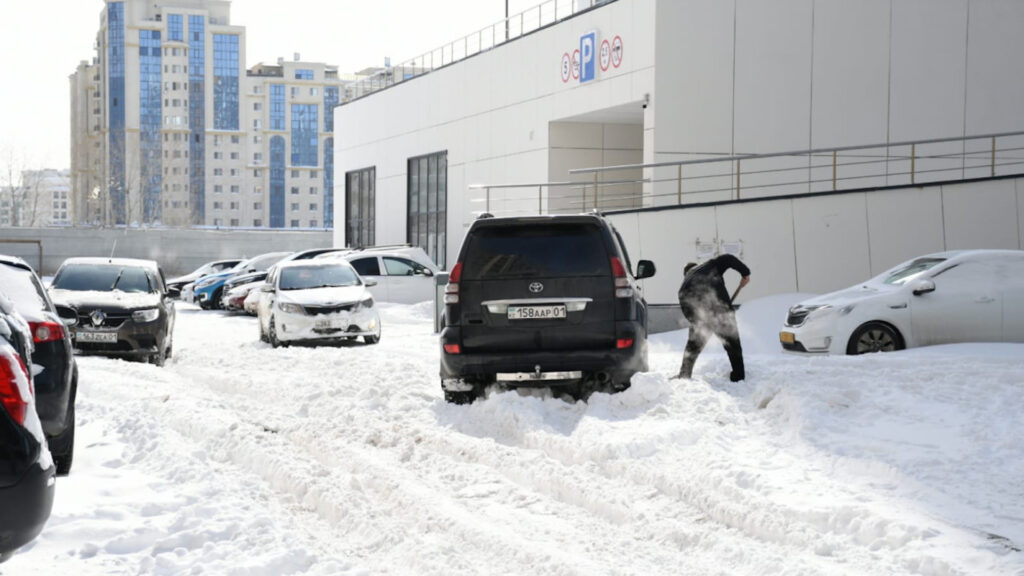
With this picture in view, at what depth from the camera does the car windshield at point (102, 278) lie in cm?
1661

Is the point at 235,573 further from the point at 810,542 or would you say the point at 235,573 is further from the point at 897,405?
the point at 897,405

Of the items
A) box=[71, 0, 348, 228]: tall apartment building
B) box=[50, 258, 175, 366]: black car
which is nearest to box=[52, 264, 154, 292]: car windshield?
box=[50, 258, 175, 366]: black car

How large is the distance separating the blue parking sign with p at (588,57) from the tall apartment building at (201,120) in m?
107

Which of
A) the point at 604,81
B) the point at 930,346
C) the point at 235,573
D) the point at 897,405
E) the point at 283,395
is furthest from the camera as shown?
the point at 604,81

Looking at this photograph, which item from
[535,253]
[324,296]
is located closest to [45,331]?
[535,253]

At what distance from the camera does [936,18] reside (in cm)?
2514

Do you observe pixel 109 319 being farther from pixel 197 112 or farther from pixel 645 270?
pixel 197 112

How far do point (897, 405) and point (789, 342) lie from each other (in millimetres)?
5064

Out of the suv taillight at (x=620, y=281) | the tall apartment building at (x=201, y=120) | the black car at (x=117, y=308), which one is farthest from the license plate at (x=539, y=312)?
the tall apartment building at (x=201, y=120)

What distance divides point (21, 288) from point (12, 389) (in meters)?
4.08

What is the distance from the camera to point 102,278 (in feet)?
55.2

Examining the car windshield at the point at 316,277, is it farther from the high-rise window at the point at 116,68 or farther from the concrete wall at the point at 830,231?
the high-rise window at the point at 116,68

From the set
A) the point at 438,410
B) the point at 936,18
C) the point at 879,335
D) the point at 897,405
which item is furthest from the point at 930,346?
the point at 936,18

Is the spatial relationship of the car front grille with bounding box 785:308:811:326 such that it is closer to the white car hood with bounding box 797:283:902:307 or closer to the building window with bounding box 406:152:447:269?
the white car hood with bounding box 797:283:902:307
